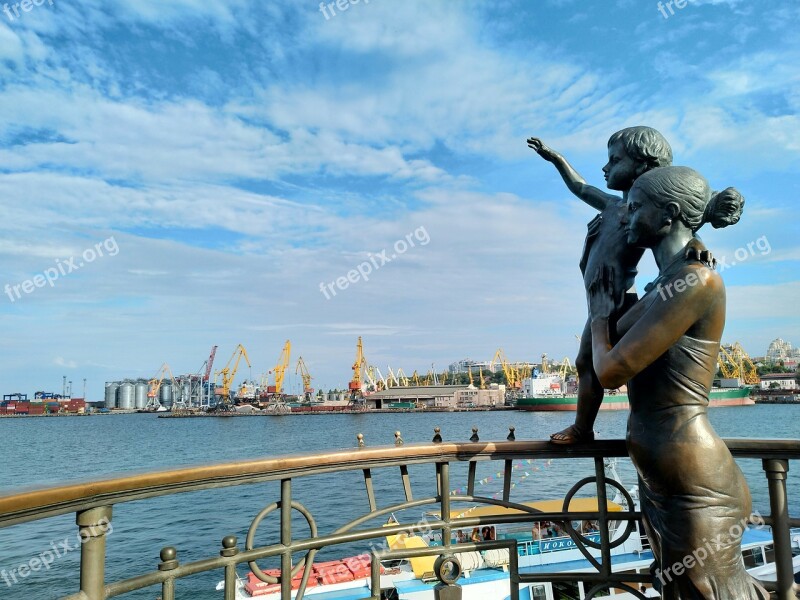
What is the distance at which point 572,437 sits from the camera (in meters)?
2.60

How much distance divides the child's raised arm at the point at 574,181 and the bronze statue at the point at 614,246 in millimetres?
62

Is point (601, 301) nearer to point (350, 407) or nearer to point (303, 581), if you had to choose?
point (303, 581)

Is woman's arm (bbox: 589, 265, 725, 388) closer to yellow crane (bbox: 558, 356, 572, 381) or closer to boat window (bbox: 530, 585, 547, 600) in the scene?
boat window (bbox: 530, 585, 547, 600)

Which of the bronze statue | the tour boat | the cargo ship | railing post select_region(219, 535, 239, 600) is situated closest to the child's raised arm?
the bronze statue

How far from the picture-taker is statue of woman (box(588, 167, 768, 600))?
198 cm

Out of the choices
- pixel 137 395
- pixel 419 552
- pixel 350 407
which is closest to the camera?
pixel 419 552

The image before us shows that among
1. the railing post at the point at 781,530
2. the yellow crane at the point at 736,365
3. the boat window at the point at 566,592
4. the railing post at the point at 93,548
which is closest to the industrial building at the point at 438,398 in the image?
the yellow crane at the point at 736,365

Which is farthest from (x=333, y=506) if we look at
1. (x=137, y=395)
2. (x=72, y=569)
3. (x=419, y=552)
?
(x=137, y=395)

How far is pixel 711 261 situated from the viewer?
6.73 ft

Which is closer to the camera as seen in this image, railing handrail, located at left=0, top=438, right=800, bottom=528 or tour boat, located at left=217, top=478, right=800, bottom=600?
railing handrail, located at left=0, top=438, right=800, bottom=528

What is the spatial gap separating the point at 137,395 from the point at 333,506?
166 m

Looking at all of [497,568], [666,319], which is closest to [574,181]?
[666,319]

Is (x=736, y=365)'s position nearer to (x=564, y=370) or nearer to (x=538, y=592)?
(x=564, y=370)

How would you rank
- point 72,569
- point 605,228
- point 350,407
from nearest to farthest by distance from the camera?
point 605,228 < point 72,569 < point 350,407
